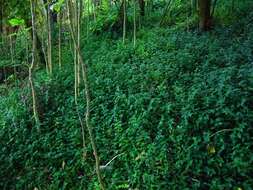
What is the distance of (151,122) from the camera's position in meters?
4.05

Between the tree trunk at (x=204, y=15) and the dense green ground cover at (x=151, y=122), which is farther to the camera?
the tree trunk at (x=204, y=15)

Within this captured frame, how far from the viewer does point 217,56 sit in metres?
5.20

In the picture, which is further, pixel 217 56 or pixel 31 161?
pixel 217 56

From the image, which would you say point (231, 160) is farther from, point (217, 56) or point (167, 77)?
point (217, 56)

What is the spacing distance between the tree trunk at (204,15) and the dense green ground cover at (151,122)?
42 cm

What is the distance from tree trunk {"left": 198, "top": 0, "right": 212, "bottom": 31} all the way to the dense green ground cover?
418 mm

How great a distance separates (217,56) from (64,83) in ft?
8.39

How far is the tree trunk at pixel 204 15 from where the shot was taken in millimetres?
6426

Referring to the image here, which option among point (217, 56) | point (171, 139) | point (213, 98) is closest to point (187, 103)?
point (213, 98)

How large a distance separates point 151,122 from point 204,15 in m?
3.32

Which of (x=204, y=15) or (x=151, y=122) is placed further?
(x=204, y=15)

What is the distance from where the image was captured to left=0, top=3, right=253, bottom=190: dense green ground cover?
3443mm

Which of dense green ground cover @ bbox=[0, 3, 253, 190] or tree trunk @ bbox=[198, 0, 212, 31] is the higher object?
tree trunk @ bbox=[198, 0, 212, 31]

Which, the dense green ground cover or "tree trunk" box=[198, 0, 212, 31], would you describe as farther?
"tree trunk" box=[198, 0, 212, 31]
